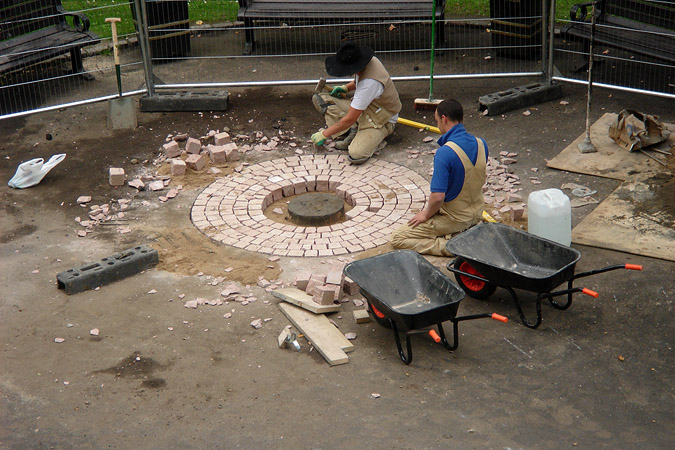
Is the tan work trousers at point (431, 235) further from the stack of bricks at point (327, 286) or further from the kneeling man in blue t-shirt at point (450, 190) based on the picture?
the stack of bricks at point (327, 286)

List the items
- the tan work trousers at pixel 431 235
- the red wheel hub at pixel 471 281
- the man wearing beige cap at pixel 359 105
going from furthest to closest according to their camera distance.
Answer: the man wearing beige cap at pixel 359 105 < the tan work trousers at pixel 431 235 < the red wheel hub at pixel 471 281

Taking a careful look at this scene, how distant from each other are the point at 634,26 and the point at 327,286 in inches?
281

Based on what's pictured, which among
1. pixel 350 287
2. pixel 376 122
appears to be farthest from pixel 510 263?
pixel 376 122

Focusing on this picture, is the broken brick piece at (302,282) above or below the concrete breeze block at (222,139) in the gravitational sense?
below

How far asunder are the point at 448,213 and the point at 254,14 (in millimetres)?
6761

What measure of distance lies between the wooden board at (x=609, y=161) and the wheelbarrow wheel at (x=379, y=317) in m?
3.75

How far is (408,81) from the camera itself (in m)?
12.0

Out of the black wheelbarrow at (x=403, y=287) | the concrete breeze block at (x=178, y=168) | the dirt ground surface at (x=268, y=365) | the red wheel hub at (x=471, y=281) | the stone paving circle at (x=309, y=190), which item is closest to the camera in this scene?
the dirt ground surface at (x=268, y=365)

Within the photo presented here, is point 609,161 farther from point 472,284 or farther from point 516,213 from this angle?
point 472,284

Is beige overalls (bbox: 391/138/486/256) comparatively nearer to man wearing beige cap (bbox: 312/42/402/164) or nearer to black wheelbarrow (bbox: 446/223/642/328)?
black wheelbarrow (bbox: 446/223/642/328)

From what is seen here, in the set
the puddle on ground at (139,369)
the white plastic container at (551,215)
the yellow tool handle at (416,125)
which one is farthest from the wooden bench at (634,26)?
the puddle on ground at (139,369)

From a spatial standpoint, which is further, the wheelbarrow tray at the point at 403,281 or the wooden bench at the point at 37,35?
the wooden bench at the point at 37,35

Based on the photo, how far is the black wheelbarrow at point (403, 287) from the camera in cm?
608

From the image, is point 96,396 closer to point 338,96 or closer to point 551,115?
point 338,96
